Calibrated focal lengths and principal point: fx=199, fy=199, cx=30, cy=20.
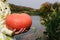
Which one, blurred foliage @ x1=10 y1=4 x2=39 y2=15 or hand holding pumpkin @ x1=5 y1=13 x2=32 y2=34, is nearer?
hand holding pumpkin @ x1=5 y1=13 x2=32 y2=34

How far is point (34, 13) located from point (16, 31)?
3.30 m

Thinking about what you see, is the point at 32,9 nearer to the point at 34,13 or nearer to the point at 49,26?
the point at 34,13

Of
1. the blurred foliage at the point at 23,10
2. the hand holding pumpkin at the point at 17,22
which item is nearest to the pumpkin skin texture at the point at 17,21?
the hand holding pumpkin at the point at 17,22

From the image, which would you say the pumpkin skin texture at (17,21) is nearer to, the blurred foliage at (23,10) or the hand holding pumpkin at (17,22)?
the hand holding pumpkin at (17,22)

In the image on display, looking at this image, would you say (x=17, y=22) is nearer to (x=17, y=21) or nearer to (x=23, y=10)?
(x=17, y=21)

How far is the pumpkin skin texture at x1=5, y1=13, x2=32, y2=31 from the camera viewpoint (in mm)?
1181

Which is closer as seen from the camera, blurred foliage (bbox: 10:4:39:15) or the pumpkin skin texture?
the pumpkin skin texture

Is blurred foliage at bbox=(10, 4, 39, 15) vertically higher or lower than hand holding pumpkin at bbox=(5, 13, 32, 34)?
lower

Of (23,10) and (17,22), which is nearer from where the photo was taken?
(17,22)

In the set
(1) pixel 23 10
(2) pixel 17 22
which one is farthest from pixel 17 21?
(1) pixel 23 10

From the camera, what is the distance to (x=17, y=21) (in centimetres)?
119

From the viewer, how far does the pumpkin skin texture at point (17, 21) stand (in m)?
1.18

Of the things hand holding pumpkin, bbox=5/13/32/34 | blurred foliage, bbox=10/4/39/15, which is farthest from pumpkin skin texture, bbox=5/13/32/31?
blurred foliage, bbox=10/4/39/15

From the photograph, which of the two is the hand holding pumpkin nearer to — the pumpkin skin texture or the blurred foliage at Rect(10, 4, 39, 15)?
the pumpkin skin texture
